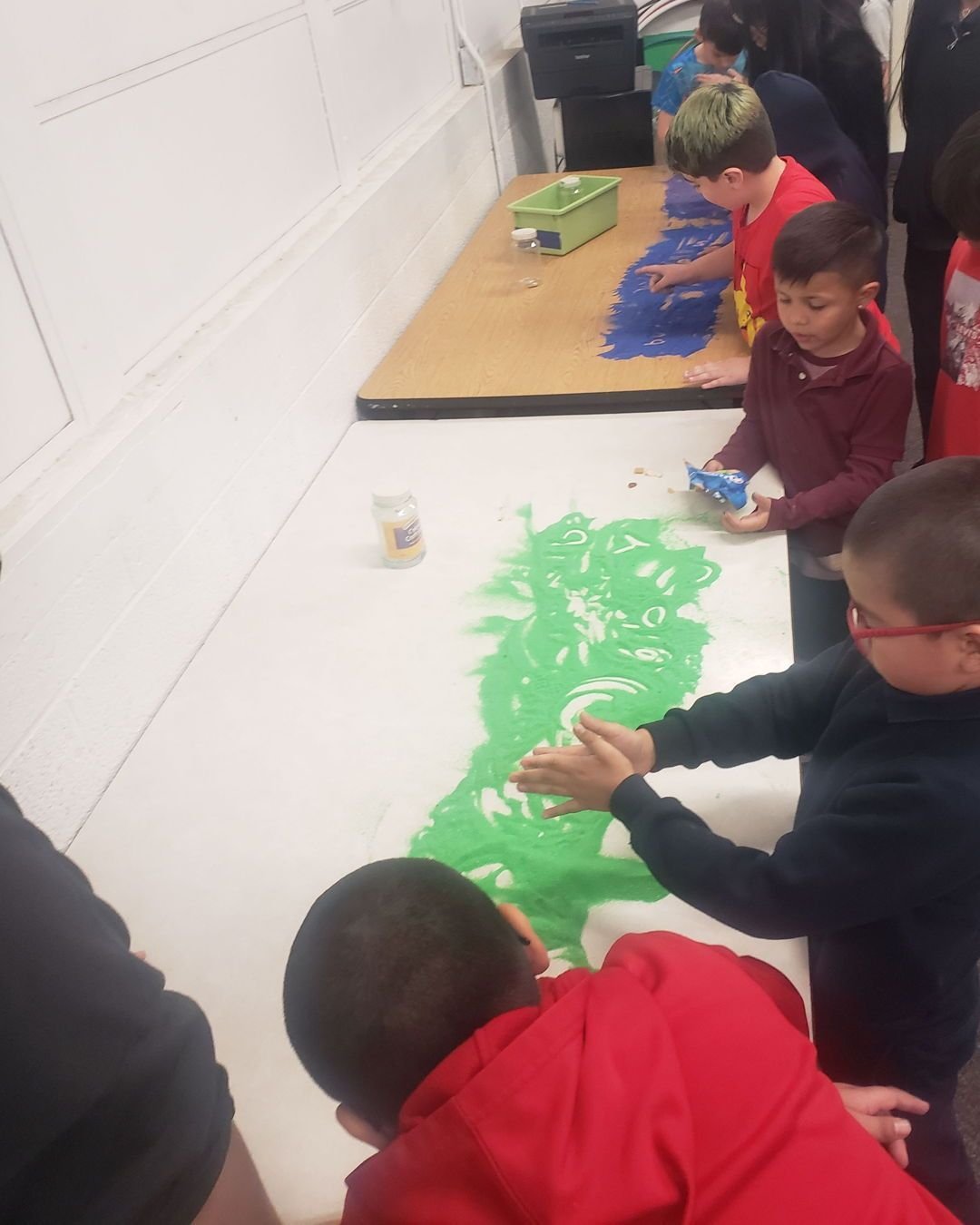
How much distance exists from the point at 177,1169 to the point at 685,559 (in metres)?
1.10

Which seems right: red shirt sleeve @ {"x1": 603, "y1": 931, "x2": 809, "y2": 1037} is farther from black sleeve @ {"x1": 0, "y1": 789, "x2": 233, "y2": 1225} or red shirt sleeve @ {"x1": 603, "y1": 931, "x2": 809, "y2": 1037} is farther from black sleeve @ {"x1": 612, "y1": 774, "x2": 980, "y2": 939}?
black sleeve @ {"x1": 0, "y1": 789, "x2": 233, "y2": 1225}

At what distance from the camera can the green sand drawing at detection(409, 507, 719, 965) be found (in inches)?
39.9

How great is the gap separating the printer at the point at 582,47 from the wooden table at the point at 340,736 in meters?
2.14

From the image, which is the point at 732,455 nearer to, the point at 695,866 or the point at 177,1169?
the point at 695,866

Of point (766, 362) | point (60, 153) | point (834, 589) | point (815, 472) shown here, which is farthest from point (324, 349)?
point (834, 589)

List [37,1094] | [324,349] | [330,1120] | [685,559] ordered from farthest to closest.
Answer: [324,349], [685,559], [330,1120], [37,1094]

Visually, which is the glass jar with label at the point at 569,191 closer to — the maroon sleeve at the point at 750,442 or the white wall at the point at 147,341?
the white wall at the point at 147,341

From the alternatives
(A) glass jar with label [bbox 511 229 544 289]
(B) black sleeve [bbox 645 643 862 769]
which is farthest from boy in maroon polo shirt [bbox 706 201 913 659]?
(A) glass jar with label [bbox 511 229 544 289]

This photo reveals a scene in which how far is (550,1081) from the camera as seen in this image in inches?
22.4

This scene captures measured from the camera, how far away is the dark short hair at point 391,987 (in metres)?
0.63

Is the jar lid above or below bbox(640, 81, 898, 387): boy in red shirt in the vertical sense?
below

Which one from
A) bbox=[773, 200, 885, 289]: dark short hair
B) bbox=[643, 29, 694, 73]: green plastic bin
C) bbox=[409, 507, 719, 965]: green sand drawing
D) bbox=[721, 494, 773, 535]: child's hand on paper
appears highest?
bbox=[643, 29, 694, 73]: green plastic bin

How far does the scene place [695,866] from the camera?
898 millimetres

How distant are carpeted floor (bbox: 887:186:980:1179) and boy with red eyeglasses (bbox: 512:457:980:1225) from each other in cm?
37
